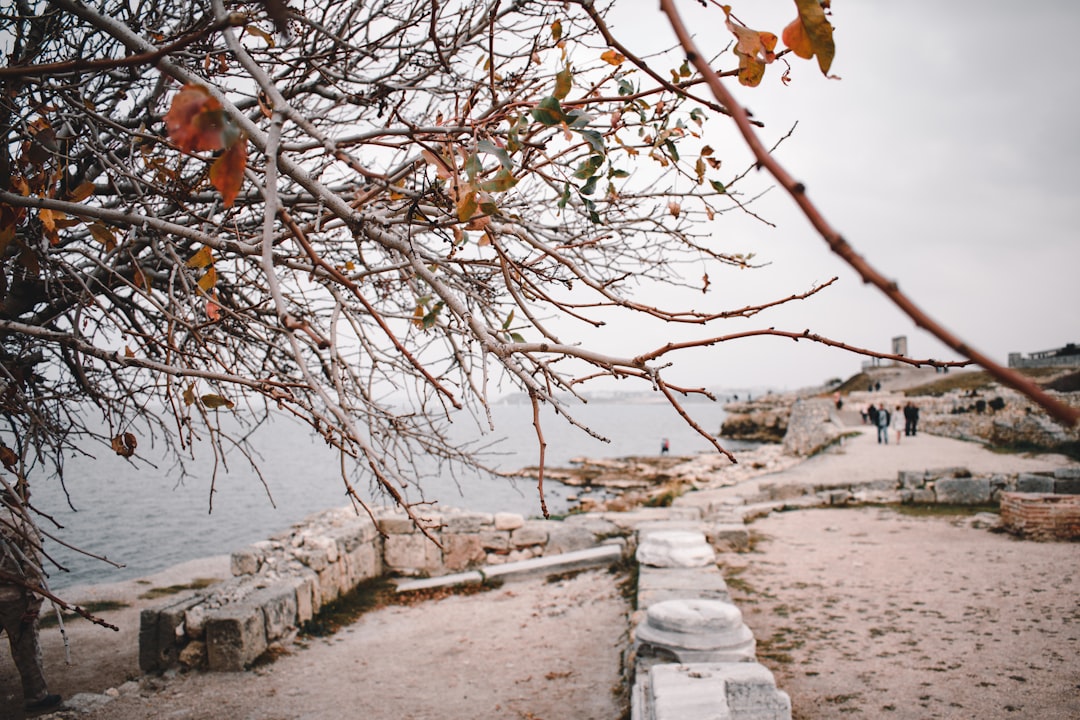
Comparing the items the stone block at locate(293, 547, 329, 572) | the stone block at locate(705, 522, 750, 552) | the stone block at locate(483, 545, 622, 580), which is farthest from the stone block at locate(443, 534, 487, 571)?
the stone block at locate(705, 522, 750, 552)

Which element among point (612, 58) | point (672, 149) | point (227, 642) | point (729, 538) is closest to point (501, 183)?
point (672, 149)

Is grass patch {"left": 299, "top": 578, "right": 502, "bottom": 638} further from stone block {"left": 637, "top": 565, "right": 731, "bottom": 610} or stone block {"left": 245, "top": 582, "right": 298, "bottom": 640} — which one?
stone block {"left": 637, "top": 565, "right": 731, "bottom": 610}

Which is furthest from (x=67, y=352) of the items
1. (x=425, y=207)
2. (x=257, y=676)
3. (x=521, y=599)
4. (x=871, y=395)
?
(x=871, y=395)

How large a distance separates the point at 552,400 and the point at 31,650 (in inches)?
233

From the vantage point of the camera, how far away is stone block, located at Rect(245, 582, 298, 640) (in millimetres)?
6379

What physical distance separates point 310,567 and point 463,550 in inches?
101

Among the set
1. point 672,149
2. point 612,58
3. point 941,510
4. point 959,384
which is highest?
point 959,384

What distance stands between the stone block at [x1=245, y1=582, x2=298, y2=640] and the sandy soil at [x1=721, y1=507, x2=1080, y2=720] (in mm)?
4556

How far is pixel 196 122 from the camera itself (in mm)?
958

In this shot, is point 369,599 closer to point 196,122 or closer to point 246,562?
point 246,562

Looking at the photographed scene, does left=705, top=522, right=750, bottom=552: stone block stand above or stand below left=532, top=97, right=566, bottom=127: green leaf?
below

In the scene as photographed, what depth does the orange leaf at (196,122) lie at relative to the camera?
3.12 feet

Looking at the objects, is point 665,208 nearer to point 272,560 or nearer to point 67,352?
point 67,352

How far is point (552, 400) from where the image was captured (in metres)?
1.69
